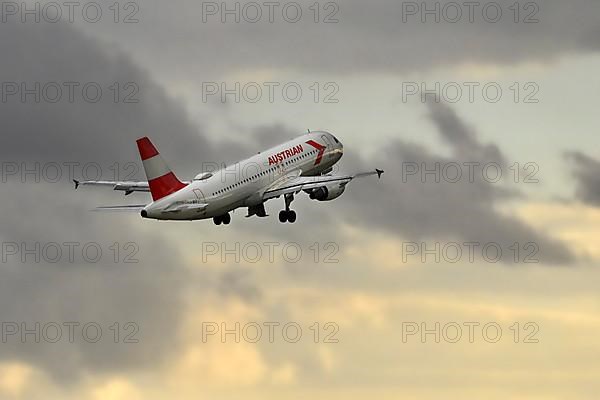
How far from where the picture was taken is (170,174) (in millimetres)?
194625

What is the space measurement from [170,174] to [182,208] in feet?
10.3

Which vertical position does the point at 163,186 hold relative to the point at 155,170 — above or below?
below

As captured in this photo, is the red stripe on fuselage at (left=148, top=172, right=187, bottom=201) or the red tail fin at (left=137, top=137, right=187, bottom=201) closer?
the red tail fin at (left=137, top=137, right=187, bottom=201)

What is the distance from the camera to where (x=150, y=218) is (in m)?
193

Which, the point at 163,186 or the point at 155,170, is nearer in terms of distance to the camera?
the point at 155,170

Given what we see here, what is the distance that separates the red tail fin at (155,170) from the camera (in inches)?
7603

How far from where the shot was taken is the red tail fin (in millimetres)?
193125

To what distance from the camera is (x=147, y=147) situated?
19312 centimetres

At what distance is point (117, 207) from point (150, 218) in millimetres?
3312

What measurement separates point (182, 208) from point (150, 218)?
9.69ft

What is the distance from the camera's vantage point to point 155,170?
19338cm

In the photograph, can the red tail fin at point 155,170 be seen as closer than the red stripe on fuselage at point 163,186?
Yes

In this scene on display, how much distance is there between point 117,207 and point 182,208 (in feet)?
18.4

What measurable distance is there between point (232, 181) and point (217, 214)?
3.21 meters
